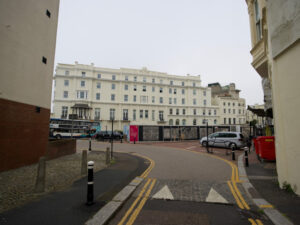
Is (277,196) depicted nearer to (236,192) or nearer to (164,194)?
(236,192)

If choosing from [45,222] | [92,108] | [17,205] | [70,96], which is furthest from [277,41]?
[70,96]

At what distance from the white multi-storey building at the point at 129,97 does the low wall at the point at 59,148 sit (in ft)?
98.1

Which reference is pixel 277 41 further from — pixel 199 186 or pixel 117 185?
pixel 117 185

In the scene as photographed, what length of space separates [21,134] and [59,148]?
3468mm

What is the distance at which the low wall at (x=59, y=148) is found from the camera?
9383 millimetres

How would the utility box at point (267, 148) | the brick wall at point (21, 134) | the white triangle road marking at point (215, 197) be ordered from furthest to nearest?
the utility box at point (267, 148) < the brick wall at point (21, 134) < the white triangle road marking at point (215, 197)

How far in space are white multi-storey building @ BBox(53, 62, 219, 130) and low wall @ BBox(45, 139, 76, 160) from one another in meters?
29.9

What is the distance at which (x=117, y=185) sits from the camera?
525 cm

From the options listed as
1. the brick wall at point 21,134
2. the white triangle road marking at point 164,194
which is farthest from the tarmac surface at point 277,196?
the brick wall at point 21,134

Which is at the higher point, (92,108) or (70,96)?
(70,96)

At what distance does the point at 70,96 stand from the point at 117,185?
44.4 metres

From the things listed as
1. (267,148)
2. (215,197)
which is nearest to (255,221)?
(215,197)

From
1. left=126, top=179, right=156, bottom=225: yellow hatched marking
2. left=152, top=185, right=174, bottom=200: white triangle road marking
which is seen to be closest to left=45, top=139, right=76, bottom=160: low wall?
left=126, top=179, right=156, bottom=225: yellow hatched marking

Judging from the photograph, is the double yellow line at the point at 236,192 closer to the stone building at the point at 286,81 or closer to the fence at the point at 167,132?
the stone building at the point at 286,81
